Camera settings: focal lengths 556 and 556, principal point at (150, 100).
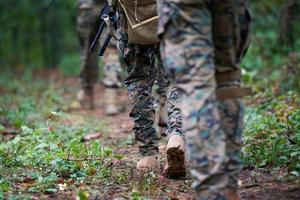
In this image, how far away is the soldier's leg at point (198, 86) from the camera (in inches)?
111

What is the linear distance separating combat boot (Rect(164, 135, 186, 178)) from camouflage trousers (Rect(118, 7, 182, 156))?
1.02ft

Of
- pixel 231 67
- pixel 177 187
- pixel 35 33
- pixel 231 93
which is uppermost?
pixel 35 33

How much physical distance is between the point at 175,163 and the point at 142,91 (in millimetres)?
685

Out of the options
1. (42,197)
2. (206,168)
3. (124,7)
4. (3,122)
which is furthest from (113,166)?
(3,122)

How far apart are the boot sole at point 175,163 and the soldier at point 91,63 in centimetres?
421

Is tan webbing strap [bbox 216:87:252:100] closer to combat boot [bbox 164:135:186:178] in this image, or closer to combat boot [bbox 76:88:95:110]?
combat boot [bbox 164:135:186:178]

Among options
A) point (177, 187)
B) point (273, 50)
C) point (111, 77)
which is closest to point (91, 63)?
point (111, 77)

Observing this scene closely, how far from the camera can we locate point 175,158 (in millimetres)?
4016

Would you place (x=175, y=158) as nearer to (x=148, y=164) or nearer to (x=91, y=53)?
(x=148, y=164)

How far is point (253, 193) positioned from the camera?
11.7ft

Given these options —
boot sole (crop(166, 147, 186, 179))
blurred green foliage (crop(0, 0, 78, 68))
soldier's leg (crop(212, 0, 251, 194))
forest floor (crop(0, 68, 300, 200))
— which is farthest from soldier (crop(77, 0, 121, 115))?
blurred green foliage (crop(0, 0, 78, 68))

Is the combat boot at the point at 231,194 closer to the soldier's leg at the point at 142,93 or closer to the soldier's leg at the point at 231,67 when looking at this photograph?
the soldier's leg at the point at 231,67

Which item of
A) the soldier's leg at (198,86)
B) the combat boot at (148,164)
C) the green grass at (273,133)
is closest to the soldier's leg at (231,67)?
the soldier's leg at (198,86)

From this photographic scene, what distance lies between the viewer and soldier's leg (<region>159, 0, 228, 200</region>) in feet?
9.25
